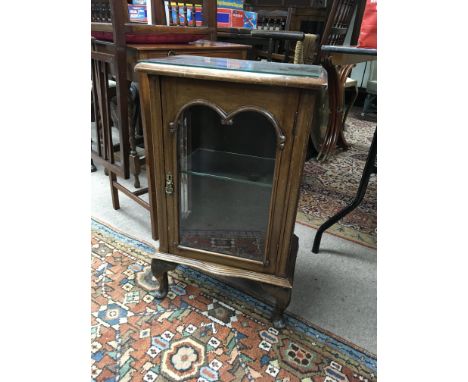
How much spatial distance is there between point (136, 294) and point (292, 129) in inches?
30.0

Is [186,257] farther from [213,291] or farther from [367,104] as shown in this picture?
[367,104]

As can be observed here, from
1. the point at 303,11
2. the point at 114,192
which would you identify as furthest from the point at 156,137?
the point at 303,11

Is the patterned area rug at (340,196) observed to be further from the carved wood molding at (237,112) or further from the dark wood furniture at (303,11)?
A: the dark wood furniture at (303,11)

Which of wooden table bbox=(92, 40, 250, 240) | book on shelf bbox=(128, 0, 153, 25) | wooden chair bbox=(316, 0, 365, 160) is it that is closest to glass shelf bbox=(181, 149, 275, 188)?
wooden table bbox=(92, 40, 250, 240)

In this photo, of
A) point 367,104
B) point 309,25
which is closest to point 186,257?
point 309,25

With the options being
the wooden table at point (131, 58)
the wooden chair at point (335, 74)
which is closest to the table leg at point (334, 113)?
the wooden chair at point (335, 74)

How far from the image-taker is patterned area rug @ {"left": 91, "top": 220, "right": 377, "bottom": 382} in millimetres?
842

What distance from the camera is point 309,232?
57.2 inches

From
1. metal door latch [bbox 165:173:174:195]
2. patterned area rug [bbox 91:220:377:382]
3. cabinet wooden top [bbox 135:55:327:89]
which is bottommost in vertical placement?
patterned area rug [bbox 91:220:377:382]

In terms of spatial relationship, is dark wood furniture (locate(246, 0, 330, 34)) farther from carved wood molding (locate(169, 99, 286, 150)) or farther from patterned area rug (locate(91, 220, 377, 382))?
patterned area rug (locate(91, 220, 377, 382))

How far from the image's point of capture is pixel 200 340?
92cm

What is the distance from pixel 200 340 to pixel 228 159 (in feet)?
1.74

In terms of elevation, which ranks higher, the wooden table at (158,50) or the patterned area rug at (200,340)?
the wooden table at (158,50)

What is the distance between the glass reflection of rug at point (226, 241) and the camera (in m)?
0.90
